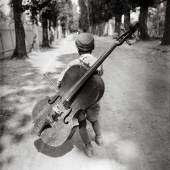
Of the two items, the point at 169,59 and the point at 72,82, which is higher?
the point at 72,82

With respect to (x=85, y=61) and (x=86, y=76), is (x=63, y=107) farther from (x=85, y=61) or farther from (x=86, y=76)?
(x=85, y=61)

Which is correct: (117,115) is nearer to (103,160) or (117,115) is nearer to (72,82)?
(103,160)

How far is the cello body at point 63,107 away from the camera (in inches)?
103

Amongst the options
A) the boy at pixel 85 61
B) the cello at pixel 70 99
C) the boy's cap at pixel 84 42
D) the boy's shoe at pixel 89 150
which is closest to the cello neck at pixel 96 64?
the cello at pixel 70 99

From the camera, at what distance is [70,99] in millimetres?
2689

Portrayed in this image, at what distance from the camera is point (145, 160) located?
3141 mm

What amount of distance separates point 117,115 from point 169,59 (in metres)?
7.94

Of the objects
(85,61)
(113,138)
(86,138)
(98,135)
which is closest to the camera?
(85,61)

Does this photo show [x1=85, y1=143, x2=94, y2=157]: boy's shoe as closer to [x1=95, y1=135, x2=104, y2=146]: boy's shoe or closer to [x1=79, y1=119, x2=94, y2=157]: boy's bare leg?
[x1=79, y1=119, x2=94, y2=157]: boy's bare leg

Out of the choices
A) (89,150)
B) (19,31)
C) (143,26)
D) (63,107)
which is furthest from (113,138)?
(143,26)

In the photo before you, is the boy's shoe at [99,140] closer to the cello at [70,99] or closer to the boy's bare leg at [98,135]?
the boy's bare leg at [98,135]

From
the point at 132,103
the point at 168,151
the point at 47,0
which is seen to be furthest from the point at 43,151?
the point at 47,0

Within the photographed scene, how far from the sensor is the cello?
260 centimetres

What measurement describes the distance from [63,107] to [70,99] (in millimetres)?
139
